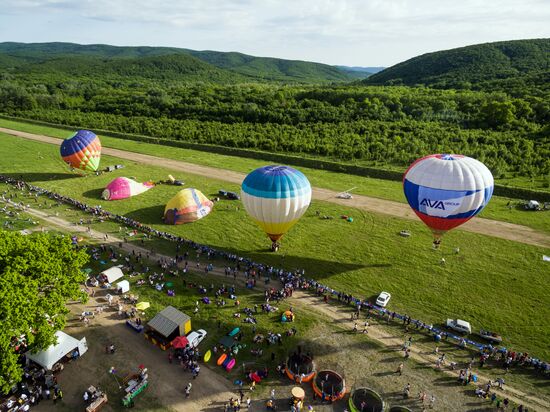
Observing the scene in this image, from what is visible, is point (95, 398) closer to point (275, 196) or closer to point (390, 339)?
point (275, 196)

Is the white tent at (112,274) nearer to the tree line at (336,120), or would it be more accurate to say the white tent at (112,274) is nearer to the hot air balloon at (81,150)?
the hot air balloon at (81,150)

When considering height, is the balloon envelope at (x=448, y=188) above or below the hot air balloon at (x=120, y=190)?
above

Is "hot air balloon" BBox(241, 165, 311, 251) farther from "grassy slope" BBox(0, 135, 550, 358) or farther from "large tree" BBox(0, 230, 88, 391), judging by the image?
"large tree" BBox(0, 230, 88, 391)

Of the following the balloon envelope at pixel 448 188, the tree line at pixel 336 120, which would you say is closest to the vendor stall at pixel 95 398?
the balloon envelope at pixel 448 188

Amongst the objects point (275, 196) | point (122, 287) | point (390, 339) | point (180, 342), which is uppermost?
point (275, 196)

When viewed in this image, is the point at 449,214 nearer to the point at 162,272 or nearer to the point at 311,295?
the point at 311,295

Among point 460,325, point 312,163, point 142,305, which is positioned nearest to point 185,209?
point 142,305
